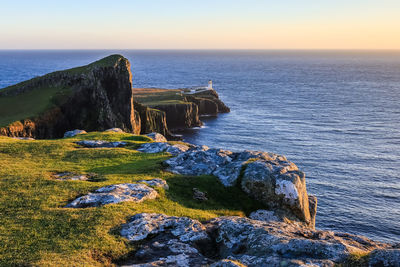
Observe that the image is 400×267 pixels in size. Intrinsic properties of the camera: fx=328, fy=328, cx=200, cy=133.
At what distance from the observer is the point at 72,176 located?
24.2 meters

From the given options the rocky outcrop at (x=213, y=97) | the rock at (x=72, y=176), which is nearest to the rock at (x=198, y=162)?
the rock at (x=72, y=176)

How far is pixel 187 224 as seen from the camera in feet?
55.2

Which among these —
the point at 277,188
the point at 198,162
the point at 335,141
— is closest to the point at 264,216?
the point at 277,188

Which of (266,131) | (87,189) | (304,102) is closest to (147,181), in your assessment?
(87,189)

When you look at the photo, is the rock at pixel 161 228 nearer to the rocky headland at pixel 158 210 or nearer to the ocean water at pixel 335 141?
the rocky headland at pixel 158 210

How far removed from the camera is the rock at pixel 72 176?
23739 mm

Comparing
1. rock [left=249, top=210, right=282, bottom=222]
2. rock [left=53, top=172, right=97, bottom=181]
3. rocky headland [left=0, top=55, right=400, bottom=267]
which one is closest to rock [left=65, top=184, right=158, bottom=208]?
rocky headland [left=0, top=55, right=400, bottom=267]

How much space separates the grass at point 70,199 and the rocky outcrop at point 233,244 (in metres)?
1.11

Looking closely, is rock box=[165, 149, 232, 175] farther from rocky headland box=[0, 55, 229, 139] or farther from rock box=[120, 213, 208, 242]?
rocky headland box=[0, 55, 229, 139]

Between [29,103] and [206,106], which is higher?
[29,103]

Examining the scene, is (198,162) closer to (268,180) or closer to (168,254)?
(268,180)

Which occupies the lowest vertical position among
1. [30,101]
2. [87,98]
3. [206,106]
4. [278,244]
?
[206,106]

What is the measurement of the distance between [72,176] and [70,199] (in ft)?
16.7

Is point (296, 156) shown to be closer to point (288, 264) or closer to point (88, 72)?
point (88, 72)
